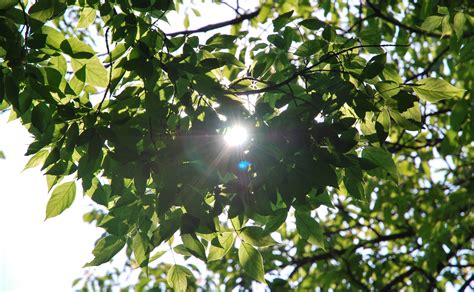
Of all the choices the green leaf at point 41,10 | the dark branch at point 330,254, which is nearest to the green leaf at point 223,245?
the green leaf at point 41,10

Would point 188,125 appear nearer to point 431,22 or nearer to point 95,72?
point 95,72

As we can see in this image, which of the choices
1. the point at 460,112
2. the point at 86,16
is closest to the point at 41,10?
the point at 86,16

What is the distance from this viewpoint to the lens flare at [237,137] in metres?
1.80

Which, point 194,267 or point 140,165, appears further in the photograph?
point 194,267

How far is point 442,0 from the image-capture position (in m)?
4.40

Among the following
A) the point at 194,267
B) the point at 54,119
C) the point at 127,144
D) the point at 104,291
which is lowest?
the point at 104,291

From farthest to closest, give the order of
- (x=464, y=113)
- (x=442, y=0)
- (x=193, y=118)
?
(x=442, y=0) → (x=464, y=113) → (x=193, y=118)

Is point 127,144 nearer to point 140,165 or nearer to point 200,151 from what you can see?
point 140,165

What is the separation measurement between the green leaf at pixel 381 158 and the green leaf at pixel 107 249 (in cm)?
105

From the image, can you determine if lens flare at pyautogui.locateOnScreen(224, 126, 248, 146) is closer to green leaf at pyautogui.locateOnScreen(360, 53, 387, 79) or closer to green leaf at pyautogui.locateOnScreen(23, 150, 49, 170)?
green leaf at pyautogui.locateOnScreen(360, 53, 387, 79)

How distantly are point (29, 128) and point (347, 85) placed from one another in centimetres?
118

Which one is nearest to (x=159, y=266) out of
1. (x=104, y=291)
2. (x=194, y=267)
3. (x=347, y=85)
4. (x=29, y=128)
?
(x=104, y=291)

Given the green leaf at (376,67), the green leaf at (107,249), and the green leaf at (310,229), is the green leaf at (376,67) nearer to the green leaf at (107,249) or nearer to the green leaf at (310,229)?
the green leaf at (310,229)

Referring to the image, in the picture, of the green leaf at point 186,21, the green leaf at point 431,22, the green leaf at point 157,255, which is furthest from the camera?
the green leaf at point 186,21
